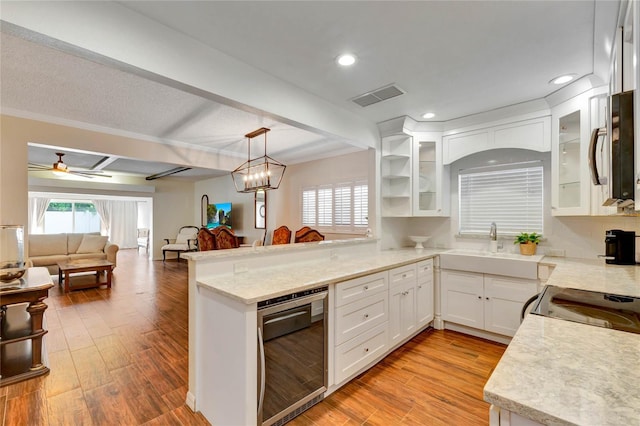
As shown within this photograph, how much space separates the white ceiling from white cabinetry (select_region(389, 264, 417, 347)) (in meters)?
1.80

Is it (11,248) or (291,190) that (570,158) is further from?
(11,248)

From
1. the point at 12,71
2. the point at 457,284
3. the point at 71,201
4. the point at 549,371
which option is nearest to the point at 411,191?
the point at 457,284

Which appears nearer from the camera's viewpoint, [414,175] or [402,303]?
[402,303]

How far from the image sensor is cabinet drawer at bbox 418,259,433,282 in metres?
3.10

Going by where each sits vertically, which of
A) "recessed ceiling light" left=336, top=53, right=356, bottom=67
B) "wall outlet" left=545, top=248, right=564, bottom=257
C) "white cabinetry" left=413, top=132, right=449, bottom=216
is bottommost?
"wall outlet" left=545, top=248, right=564, bottom=257

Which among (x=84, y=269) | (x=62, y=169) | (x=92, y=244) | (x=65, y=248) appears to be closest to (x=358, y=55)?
(x=62, y=169)

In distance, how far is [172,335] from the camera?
3182 mm

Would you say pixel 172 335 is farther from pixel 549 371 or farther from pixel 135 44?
pixel 549 371

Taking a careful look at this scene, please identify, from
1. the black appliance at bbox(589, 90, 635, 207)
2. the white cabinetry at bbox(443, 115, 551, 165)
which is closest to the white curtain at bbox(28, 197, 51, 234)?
the white cabinetry at bbox(443, 115, 551, 165)

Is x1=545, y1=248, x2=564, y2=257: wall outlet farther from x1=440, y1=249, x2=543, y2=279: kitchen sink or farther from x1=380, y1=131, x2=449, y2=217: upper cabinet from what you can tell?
x1=380, y1=131, x2=449, y2=217: upper cabinet

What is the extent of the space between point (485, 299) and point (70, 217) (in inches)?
521

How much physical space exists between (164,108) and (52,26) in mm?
1990

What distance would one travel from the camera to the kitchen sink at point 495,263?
2766mm

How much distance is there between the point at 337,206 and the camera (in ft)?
18.0
